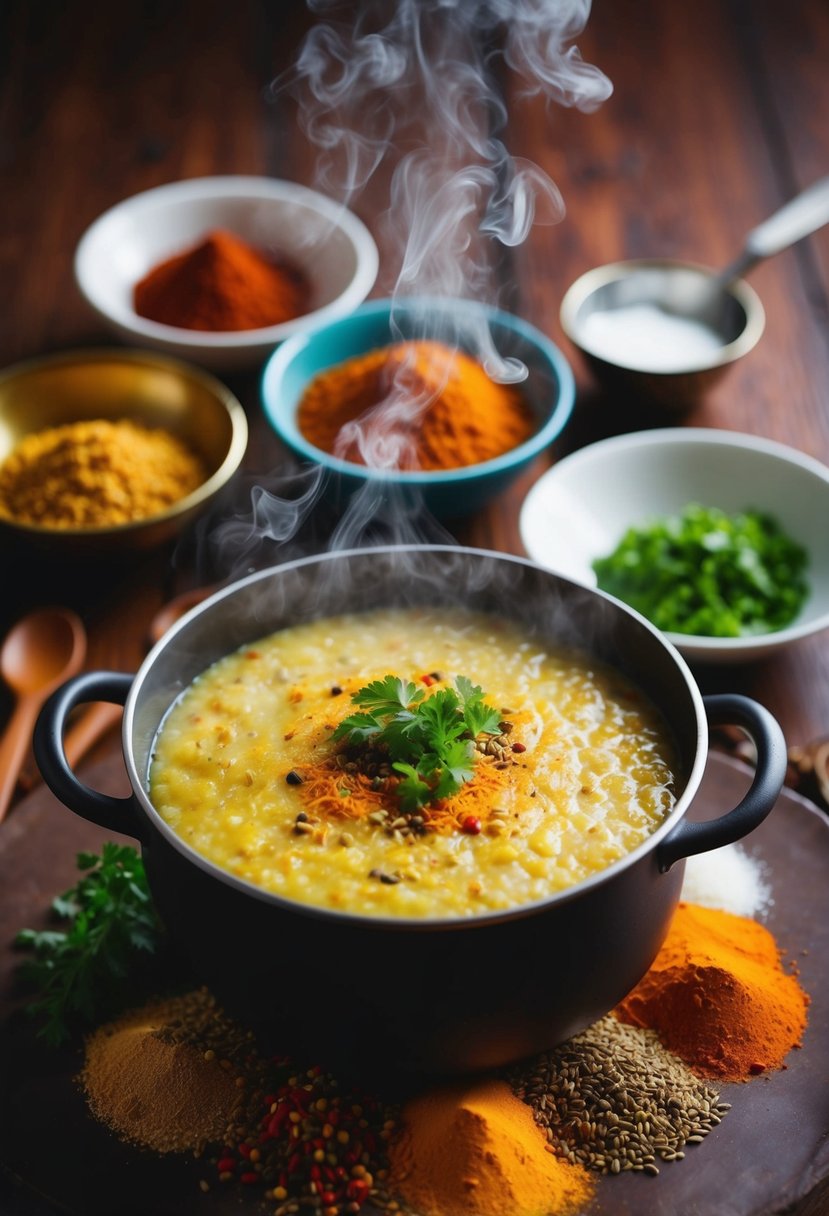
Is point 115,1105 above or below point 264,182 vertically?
below

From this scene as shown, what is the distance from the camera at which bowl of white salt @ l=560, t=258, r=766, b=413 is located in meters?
3.49

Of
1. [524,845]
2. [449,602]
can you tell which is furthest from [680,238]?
[524,845]

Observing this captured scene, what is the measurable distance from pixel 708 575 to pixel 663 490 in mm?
452

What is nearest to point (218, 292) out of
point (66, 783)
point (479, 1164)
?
point (66, 783)

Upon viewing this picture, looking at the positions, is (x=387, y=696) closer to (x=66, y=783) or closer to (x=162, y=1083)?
(x=66, y=783)

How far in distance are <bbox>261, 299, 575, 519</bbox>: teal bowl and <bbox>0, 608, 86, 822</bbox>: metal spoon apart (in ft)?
2.36

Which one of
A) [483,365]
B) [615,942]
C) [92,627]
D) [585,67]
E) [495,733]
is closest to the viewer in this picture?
[615,942]

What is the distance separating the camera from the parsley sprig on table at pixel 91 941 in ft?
6.41

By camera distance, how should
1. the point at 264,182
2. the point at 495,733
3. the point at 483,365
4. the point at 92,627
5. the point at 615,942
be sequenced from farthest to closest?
the point at 264,182 < the point at 483,365 < the point at 92,627 < the point at 495,733 < the point at 615,942

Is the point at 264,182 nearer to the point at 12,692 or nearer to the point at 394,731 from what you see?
the point at 12,692

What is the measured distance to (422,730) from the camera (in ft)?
5.99

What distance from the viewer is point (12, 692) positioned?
9.05 feet

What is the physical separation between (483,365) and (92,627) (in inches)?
51.9

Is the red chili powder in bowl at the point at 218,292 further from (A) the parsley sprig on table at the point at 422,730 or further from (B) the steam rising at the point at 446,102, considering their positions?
(A) the parsley sprig on table at the point at 422,730
